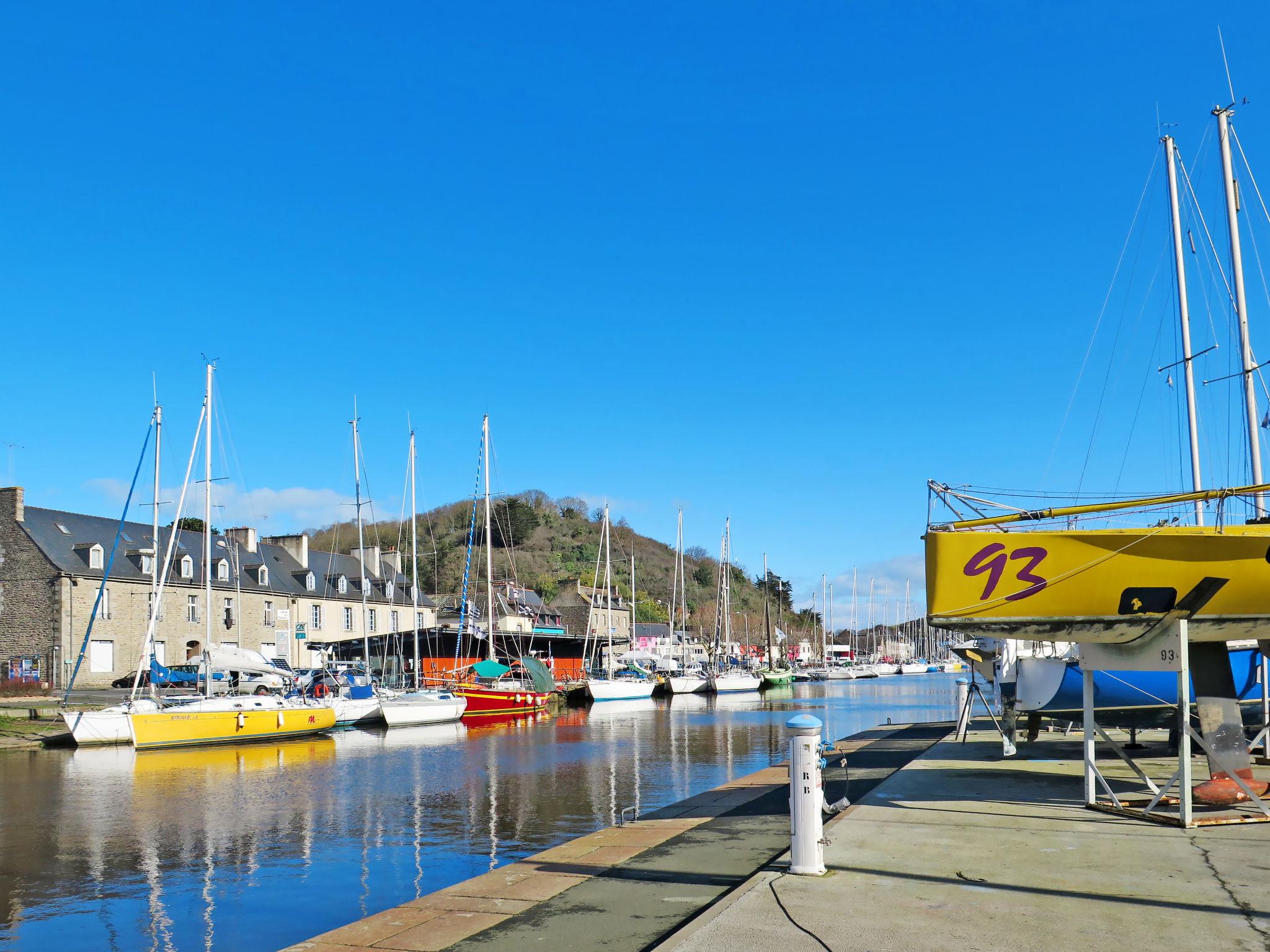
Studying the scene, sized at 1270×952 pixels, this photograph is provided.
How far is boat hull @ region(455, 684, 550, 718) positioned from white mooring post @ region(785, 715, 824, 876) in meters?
39.1

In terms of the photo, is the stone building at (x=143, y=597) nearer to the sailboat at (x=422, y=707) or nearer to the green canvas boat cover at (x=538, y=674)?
the sailboat at (x=422, y=707)

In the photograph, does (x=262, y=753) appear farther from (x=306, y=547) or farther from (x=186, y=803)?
(x=306, y=547)

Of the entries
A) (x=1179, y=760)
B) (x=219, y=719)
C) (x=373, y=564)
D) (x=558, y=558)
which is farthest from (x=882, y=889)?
(x=558, y=558)

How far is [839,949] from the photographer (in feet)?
22.1

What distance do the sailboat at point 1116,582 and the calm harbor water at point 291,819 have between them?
7474 mm

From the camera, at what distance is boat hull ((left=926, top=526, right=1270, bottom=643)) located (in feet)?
40.6

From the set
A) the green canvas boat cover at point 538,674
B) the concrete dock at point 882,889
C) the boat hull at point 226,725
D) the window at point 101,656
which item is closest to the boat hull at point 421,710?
the boat hull at point 226,725

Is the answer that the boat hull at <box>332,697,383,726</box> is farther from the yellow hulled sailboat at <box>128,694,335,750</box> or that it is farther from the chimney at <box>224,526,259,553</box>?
the chimney at <box>224,526,259,553</box>

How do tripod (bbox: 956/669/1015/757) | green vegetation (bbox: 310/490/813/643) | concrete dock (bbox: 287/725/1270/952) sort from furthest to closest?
green vegetation (bbox: 310/490/813/643), tripod (bbox: 956/669/1015/757), concrete dock (bbox: 287/725/1270/952)

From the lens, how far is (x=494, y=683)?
5097 cm

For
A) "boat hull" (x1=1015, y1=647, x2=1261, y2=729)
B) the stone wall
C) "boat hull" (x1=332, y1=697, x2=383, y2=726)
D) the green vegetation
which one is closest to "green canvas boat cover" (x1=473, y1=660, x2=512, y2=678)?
"boat hull" (x1=332, y1=697, x2=383, y2=726)

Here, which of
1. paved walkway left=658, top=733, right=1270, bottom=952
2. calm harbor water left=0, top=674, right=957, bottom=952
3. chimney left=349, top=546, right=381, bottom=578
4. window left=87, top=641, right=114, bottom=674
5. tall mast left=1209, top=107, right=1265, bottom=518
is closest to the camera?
paved walkway left=658, top=733, right=1270, bottom=952

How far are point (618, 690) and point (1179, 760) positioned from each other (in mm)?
49950

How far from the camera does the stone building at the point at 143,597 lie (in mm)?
50906
